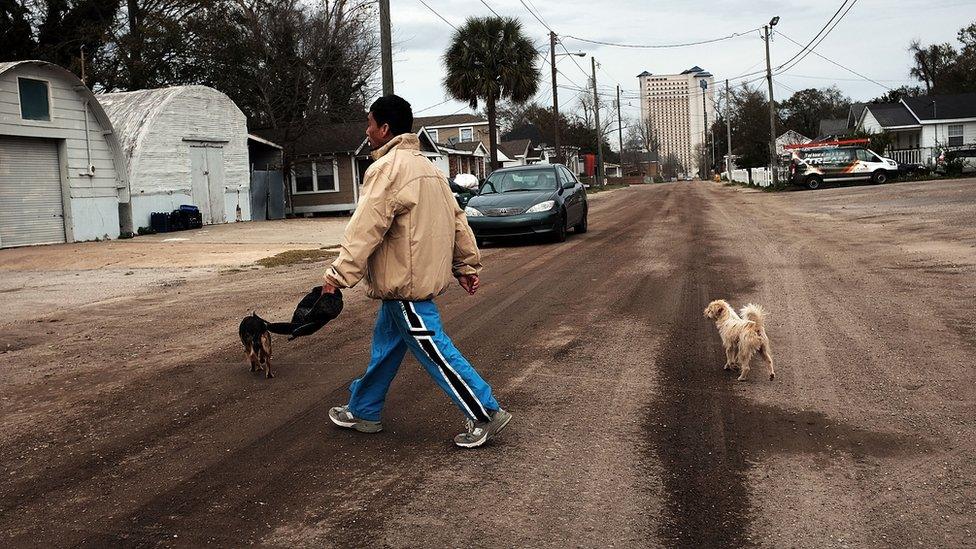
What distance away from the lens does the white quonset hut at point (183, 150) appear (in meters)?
25.7

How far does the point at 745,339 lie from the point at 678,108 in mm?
126699

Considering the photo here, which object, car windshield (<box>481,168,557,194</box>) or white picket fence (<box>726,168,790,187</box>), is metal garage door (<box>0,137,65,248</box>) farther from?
white picket fence (<box>726,168,790,187</box>)

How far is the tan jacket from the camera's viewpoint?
4.34m

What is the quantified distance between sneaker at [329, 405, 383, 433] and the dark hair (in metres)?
1.61

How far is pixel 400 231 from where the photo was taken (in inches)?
175

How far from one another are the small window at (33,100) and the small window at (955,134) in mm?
54884

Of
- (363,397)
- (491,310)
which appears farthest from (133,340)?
(363,397)

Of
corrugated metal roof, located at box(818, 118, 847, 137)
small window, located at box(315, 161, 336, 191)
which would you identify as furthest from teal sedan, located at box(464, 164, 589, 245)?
corrugated metal roof, located at box(818, 118, 847, 137)

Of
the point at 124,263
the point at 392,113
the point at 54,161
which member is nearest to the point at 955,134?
the point at 54,161

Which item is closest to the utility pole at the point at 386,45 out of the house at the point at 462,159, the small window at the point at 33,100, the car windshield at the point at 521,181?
the car windshield at the point at 521,181

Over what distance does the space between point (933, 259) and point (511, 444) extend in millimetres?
8948

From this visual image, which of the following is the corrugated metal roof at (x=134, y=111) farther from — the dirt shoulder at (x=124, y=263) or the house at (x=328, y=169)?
the house at (x=328, y=169)

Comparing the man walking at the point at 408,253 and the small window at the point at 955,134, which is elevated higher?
the small window at the point at 955,134

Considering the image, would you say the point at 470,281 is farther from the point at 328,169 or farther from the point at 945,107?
the point at 945,107
